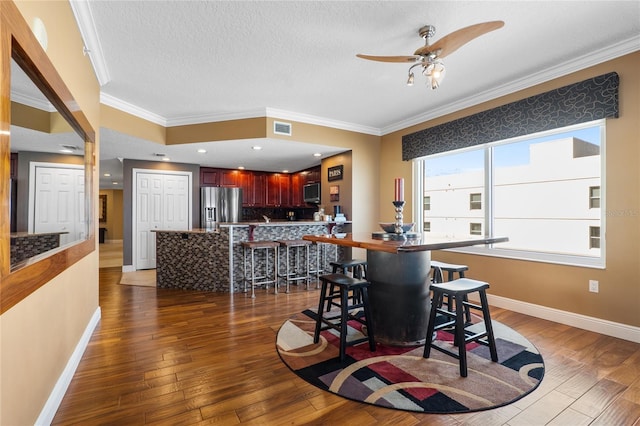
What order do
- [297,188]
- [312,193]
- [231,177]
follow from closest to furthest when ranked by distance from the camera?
[312,193]
[231,177]
[297,188]

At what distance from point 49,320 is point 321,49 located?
281 cm

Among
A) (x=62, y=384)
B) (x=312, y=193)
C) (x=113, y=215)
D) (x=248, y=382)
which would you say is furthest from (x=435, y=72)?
(x=113, y=215)

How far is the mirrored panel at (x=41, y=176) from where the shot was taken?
1.26 metres

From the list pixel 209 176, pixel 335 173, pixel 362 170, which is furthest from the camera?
pixel 209 176

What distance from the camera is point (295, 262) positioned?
190 inches

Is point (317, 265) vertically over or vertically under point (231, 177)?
under

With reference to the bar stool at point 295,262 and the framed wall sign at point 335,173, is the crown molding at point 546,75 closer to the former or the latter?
the framed wall sign at point 335,173

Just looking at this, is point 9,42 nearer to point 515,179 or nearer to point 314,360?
point 314,360

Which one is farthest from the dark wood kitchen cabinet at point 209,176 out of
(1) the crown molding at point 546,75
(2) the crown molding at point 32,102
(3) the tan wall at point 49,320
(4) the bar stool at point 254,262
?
(2) the crown molding at point 32,102

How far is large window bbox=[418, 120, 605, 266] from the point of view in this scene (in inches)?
117

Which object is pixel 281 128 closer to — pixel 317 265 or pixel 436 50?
pixel 317 265

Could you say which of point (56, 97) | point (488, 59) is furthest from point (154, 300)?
point (488, 59)

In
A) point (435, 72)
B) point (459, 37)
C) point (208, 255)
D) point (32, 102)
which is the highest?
point (459, 37)

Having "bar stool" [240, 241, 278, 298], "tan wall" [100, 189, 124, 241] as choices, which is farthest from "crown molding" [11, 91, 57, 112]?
"tan wall" [100, 189, 124, 241]
